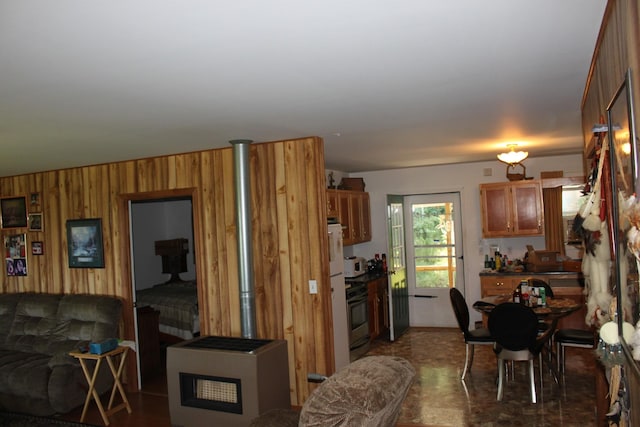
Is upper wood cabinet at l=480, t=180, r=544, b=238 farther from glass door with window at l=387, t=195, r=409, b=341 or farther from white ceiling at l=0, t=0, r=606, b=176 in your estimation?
white ceiling at l=0, t=0, r=606, b=176

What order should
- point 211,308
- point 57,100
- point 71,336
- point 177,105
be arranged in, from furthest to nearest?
point 71,336
point 211,308
point 177,105
point 57,100

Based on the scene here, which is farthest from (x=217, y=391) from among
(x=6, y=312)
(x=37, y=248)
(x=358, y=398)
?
(x=37, y=248)

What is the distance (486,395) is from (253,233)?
2.67m

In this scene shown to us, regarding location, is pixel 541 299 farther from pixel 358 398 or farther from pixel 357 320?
pixel 358 398

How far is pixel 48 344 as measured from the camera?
527 cm

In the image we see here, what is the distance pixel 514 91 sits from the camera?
3215 mm

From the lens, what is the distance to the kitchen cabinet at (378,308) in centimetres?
698

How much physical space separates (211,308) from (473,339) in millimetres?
2694

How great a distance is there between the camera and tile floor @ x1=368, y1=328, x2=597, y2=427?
4.30 meters

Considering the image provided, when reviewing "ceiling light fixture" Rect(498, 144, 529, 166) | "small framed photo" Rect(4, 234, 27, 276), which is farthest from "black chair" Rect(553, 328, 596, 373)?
"small framed photo" Rect(4, 234, 27, 276)

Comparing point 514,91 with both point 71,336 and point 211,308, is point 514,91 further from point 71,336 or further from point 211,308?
point 71,336

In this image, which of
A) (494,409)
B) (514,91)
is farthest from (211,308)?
(514,91)

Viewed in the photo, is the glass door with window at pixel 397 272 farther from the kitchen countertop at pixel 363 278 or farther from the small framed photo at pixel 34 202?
the small framed photo at pixel 34 202

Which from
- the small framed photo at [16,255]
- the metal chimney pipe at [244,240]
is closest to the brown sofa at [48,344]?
the small framed photo at [16,255]
